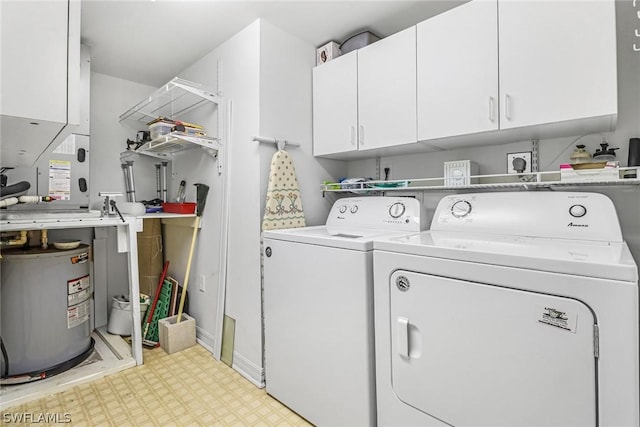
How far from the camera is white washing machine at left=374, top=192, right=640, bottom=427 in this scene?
2.83 ft

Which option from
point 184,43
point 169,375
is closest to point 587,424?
point 169,375

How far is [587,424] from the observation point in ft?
2.93

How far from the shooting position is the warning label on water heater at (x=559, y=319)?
0.90 meters

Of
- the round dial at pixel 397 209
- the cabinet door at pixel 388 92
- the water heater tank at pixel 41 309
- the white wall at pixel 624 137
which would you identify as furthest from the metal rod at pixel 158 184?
the white wall at pixel 624 137

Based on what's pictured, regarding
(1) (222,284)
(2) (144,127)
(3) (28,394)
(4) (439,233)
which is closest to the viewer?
(4) (439,233)

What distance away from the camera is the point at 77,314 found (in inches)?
82.6

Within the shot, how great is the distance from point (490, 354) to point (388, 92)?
1.46 m

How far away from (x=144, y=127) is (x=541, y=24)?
10.6ft

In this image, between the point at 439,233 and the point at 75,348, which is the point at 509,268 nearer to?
the point at 439,233

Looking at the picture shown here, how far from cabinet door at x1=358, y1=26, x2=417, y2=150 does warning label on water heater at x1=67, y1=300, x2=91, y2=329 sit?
2.23m

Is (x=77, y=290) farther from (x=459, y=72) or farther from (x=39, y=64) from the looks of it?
(x=459, y=72)

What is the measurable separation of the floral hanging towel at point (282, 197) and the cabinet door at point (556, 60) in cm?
124

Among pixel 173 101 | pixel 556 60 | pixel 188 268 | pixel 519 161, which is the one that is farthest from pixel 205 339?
pixel 556 60

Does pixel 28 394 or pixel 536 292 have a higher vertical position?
pixel 536 292
